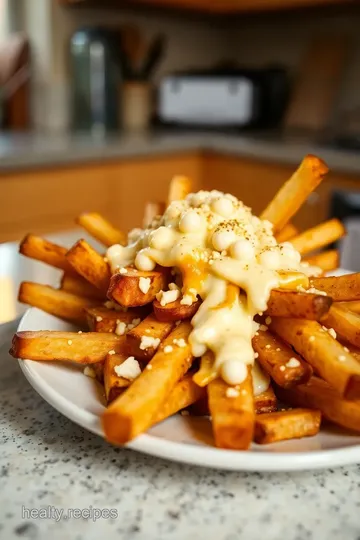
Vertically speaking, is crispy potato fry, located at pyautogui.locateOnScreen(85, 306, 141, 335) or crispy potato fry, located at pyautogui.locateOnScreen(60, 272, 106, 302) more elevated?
crispy potato fry, located at pyautogui.locateOnScreen(85, 306, 141, 335)

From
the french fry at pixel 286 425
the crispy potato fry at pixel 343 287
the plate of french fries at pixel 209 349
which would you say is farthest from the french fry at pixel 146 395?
the crispy potato fry at pixel 343 287

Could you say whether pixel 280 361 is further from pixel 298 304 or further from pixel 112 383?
pixel 112 383

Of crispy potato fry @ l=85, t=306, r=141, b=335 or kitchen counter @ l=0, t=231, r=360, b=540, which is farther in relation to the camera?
crispy potato fry @ l=85, t=306, r=141, b=335

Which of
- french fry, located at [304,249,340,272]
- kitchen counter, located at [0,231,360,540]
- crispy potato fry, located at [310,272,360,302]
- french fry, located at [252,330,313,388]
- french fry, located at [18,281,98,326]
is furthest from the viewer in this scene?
french fry, located at [304,249,340,272]

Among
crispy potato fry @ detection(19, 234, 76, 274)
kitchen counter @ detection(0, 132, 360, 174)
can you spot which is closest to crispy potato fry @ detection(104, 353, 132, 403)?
crispy potato fry @ detection(19, 234, 76, 274)

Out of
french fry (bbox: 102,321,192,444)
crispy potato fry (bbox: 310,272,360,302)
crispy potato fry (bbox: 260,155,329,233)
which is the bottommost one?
french fry (bbox: 102,321,192,444)

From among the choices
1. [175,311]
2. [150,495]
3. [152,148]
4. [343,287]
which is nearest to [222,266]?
→ [175,311]

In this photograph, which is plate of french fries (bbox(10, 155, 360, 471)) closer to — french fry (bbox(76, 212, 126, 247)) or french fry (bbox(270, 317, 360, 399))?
french fry (bbox(270, 317, 360, 399))
